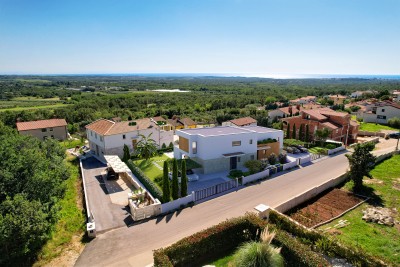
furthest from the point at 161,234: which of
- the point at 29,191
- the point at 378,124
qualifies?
the point at 378,124

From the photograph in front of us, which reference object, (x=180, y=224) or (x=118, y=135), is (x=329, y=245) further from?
(x=118, y=135)

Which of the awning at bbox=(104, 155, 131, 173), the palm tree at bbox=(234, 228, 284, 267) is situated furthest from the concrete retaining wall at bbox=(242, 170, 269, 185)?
the palm tree at bbox=(234, 228, 284, 267)

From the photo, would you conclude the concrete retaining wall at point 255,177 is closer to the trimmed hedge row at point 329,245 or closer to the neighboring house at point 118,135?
the trimmed hedge row at point 329,245

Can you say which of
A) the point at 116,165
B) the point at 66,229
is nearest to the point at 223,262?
the point at 66,229

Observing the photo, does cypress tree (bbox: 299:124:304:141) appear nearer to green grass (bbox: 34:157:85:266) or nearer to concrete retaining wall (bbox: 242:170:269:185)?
concrete retaining wall (bbox: 242:170:269:185)

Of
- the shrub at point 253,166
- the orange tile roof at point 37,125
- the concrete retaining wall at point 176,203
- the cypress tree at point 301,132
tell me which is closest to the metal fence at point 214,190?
the concrete retaining wall at point 176,203

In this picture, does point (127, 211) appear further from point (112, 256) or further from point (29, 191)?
point (29, 191)
